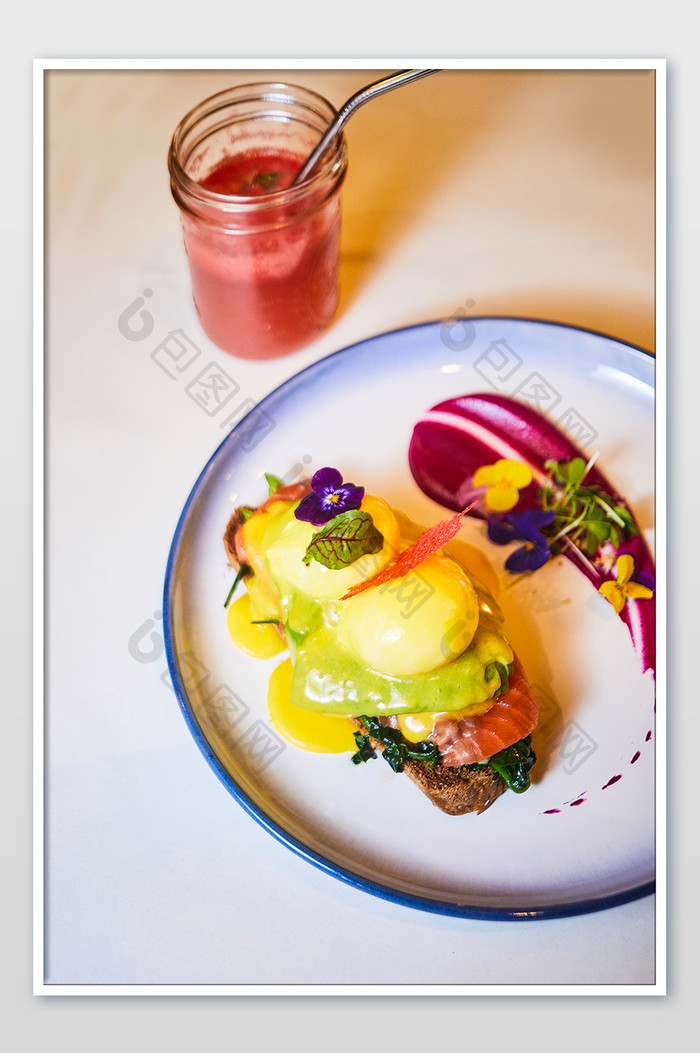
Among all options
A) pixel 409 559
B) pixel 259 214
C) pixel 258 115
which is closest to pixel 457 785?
pixel 409 559

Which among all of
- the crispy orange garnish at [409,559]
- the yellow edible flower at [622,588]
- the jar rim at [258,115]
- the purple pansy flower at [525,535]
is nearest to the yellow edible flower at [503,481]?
the purple pansy flower at [525,535]

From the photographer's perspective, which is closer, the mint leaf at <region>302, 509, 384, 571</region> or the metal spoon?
the mint leaf at <region>302, 509, 384, 571</region>

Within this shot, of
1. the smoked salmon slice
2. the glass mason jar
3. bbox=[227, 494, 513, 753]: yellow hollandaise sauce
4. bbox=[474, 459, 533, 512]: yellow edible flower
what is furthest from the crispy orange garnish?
the glass mason jar

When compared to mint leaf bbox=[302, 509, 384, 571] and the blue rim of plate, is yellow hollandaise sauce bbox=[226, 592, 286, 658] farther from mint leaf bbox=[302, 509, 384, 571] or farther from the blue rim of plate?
mint leaf bbox=[302, 509, 384, 571]

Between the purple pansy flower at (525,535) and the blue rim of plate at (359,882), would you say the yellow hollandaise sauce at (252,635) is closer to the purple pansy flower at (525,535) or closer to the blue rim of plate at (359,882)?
the blue rim of plate at (359,882)

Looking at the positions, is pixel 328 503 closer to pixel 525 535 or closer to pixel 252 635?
pixel 252 635

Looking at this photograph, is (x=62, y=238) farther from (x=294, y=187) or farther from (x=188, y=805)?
(x=188, y=805)
